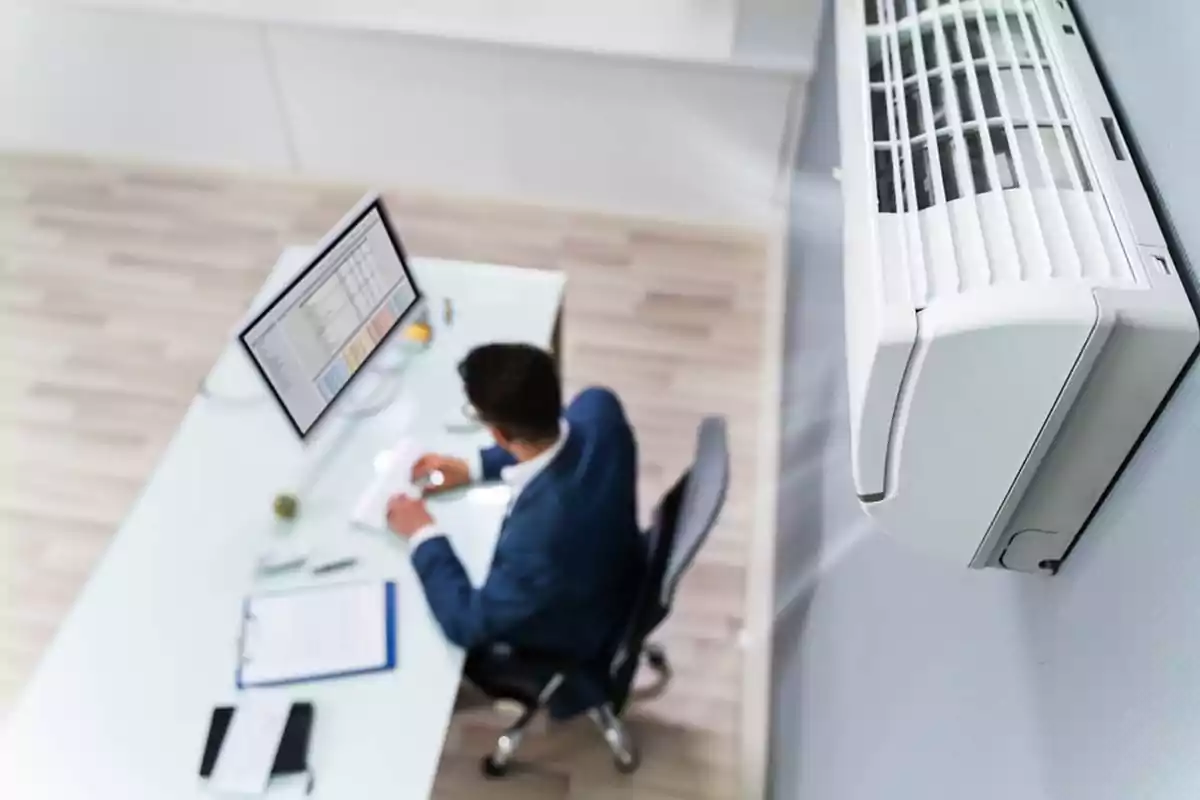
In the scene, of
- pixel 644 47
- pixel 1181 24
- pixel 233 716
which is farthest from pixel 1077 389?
pixel 644 47

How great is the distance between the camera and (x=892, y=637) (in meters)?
1.29

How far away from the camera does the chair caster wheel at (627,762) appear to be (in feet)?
7.07

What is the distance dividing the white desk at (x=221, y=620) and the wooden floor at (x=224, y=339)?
696 mm

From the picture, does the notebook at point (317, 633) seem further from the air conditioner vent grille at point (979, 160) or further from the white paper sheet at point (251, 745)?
the air conditioner vent grille at point (979, 160)

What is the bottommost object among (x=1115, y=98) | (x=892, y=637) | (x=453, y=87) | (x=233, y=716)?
(x=233, y=716)

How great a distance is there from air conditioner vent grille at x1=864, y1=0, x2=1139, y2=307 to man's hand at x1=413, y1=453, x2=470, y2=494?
1067 millimetres

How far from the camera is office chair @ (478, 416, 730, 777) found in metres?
1.67

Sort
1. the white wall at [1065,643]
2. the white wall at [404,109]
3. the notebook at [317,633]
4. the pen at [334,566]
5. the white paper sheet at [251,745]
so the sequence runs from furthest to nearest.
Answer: the white wall at [404,109] < the pen at [334,566] < the notebook at [317,633] < the white paper sheet at [251,745] < the white wall at [1065,643]

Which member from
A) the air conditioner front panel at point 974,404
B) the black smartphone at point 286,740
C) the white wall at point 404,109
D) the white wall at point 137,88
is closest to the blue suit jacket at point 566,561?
the black smartphone at point 286,740

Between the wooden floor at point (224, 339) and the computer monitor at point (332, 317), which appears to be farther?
the wooden floor at point (224, 339)

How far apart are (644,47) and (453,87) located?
672 millimetres

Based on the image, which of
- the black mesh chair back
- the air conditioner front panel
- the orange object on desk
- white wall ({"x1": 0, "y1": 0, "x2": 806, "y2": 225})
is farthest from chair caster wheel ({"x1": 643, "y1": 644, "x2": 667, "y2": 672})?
white wall ({"x1": 0, "y1": 0, "x2": 806, "y2": 225})

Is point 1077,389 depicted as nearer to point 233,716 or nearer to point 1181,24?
point 1181,24

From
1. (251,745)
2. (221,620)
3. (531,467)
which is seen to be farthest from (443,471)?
(251,745)
